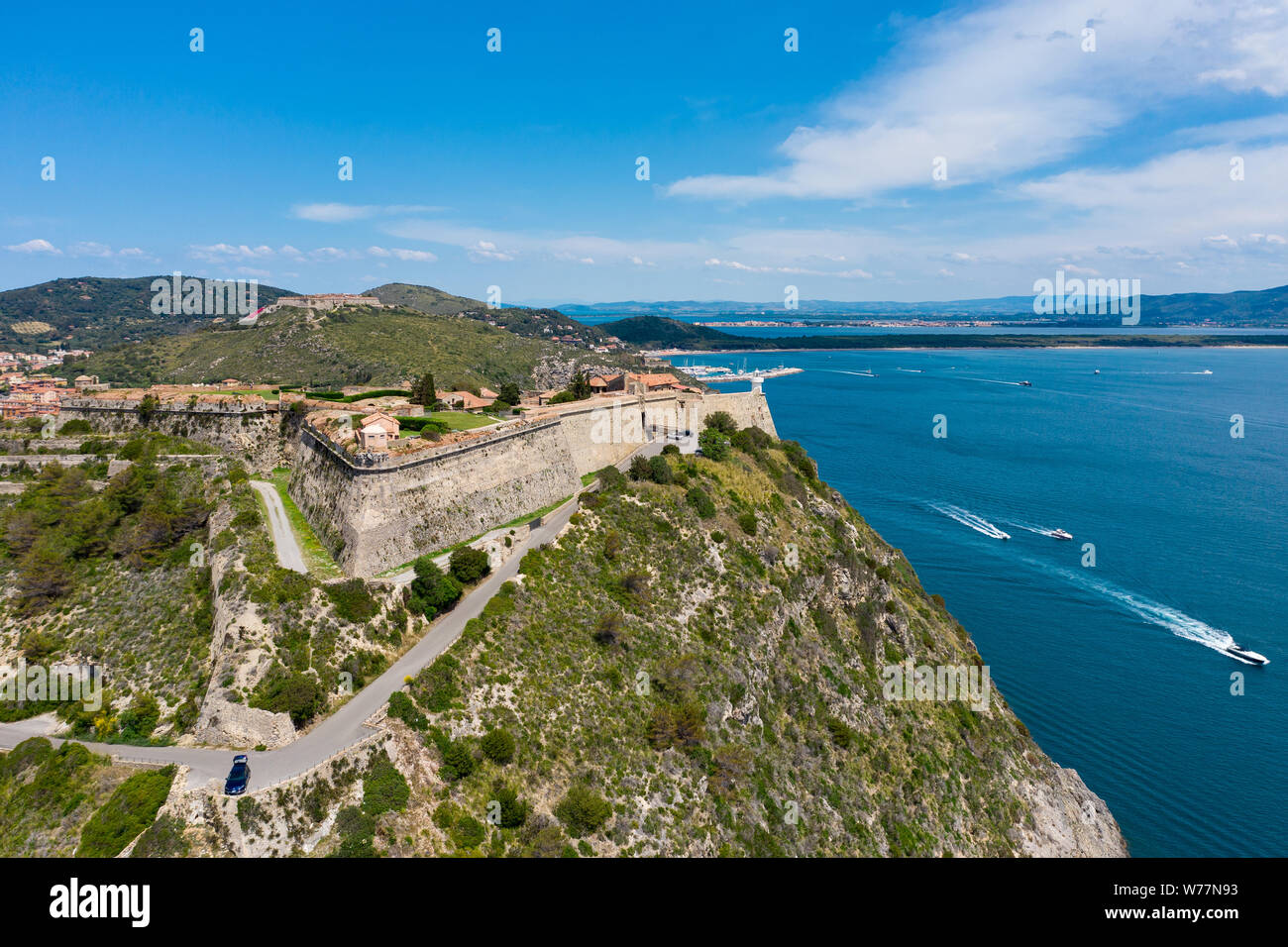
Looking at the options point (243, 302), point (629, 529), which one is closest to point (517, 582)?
point (629, 529)

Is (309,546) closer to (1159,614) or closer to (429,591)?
(429,591)

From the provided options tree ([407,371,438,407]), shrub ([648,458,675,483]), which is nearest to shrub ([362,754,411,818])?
shrub ([648,458,675,483])

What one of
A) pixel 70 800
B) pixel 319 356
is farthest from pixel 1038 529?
pixel 319 356

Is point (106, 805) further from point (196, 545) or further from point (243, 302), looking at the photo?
point (243, 302)

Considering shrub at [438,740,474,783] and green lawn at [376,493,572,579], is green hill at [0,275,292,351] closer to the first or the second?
green lawn at [376,493,572,579]
